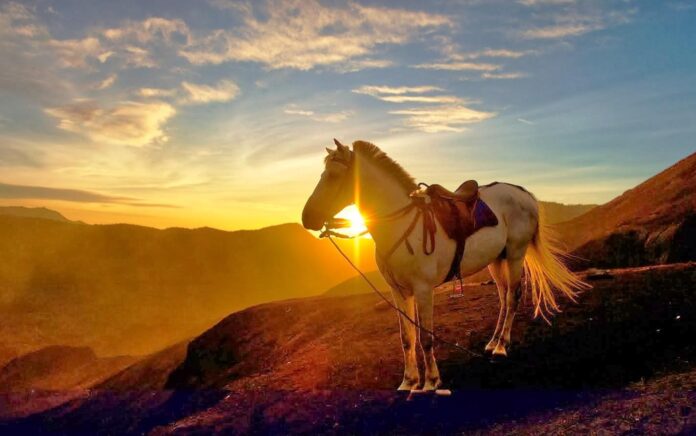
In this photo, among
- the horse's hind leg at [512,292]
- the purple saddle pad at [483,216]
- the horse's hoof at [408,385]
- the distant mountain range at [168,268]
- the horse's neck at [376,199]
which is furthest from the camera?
the distant mountain range at [168,268]

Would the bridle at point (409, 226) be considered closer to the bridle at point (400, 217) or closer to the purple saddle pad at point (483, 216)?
the bridle at point (400, 217)

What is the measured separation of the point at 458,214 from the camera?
8234mm

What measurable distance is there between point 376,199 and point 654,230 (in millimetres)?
21033

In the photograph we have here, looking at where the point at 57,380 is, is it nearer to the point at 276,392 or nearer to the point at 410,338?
the point at 276,392

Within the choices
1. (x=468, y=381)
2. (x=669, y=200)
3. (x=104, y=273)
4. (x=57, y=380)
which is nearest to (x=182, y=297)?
(x=104, y=273)

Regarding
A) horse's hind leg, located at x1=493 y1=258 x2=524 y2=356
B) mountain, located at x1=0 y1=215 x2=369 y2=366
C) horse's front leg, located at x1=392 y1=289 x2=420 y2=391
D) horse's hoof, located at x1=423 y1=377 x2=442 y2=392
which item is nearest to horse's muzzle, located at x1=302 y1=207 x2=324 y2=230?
horse's front leg, located at x1=392 y1=289 x2=420 y2=391

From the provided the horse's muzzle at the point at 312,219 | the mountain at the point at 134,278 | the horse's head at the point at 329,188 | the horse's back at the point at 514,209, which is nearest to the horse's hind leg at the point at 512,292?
the horse's back at the point at 514,209

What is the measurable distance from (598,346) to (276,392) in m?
6.75

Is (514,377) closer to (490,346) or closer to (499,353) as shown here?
(499,353)

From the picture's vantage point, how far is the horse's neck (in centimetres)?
767

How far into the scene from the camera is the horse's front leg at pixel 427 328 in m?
7.39

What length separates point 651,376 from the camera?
24.6 ft

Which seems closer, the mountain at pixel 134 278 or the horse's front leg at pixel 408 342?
the horse's front leg at pixel 408 342

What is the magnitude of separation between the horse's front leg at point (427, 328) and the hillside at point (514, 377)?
1.00 ft
